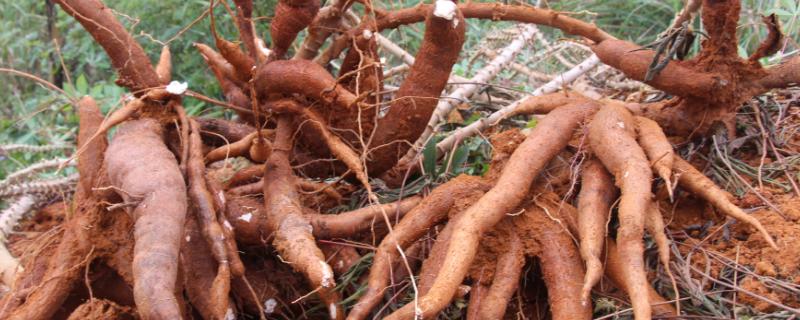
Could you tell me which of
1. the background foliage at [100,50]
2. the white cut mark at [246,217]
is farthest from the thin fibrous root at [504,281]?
the background foliage at [100,50]

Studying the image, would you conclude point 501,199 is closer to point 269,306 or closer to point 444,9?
point 444,9

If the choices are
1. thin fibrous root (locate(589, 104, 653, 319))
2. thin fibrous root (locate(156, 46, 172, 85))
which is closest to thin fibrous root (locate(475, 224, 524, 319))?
thin fibrous root (locate(589, 104, 653, 319))

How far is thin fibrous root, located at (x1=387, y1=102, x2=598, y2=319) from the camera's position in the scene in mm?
1769

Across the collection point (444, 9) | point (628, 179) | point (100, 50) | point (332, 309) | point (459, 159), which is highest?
point (444, 9)

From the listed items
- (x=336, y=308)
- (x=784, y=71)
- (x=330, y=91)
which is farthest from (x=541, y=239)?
(x=784, y=71)

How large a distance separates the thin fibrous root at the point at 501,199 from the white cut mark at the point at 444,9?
42 cm

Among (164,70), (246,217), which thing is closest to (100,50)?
(164,70)

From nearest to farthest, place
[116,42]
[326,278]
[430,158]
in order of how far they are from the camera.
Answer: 1. [326,278]
2. [116,42]
3. [430,158]

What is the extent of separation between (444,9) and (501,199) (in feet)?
1.61

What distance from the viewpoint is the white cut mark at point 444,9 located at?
6.20 ft

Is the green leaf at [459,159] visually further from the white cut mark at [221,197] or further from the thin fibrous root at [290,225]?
the white cut mark at [221,197]

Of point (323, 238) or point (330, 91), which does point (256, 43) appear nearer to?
point (330, 91)

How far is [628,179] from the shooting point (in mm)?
1902

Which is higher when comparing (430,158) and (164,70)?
(164,70)
